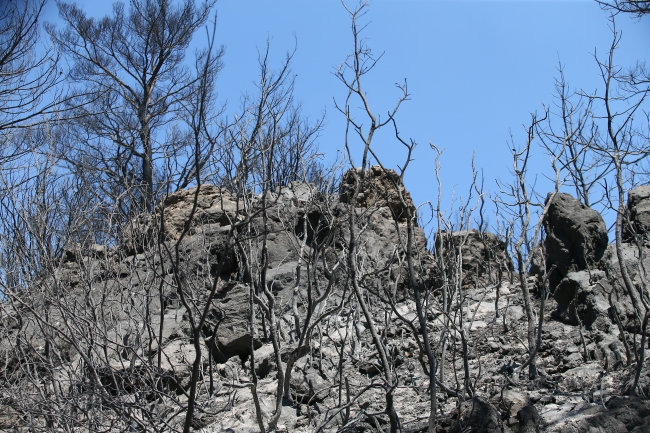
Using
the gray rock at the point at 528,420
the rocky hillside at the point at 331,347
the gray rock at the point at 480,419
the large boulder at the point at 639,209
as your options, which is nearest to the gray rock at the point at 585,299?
the rocky hillside at the point at 331,347

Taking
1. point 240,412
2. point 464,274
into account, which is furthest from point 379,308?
point 240,412

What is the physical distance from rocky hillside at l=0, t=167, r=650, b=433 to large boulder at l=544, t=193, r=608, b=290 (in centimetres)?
2

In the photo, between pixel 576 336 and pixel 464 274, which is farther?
pixel 464 274

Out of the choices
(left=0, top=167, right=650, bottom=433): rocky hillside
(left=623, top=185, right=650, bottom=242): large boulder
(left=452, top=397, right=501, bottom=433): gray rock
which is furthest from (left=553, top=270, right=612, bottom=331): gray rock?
(left=452, top=397, right=501, bottom=433): gray rock

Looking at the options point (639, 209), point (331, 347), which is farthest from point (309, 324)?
point (639, 209)

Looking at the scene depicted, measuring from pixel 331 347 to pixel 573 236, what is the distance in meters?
3.62

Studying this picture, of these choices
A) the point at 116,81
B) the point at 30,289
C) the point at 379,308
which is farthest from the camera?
the point at 116,81

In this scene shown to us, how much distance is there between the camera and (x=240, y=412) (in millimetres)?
Answer: 6539

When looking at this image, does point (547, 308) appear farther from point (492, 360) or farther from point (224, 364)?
point (224, 364)

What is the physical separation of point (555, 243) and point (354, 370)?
11.2 feet

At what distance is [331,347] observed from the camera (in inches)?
323

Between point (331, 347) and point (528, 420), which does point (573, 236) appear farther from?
point (528, 420)

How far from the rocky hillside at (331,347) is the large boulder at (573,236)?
0.07 feet

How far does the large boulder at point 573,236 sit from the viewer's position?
27.9 ft
